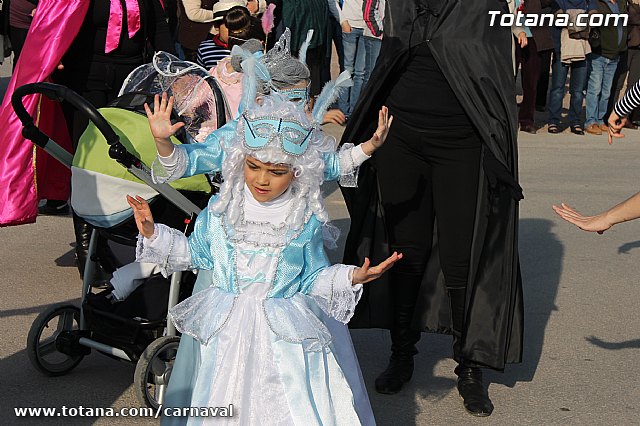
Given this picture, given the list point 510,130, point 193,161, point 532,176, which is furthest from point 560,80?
point 193,161

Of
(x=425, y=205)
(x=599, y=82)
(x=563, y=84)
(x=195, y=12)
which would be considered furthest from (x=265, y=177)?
(x=599, y=82)

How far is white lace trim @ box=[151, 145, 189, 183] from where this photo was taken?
3.73 m

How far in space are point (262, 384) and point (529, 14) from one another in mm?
9560

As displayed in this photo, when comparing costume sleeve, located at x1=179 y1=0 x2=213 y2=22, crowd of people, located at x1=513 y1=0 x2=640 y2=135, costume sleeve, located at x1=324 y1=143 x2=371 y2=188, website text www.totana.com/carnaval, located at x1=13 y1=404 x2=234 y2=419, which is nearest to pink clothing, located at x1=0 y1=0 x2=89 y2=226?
website text www.totana.com/carnaval, located at x1=13 y1=404 x2=234 y2=419

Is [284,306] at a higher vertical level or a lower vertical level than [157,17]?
lower

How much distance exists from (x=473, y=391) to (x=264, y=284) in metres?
1.51

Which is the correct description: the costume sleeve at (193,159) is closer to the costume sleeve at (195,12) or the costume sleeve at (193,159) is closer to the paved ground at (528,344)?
the paved ground at (528,344)

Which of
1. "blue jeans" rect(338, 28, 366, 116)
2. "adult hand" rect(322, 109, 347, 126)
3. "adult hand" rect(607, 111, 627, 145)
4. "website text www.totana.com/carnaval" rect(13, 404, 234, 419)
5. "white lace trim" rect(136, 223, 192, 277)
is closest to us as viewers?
"white lace trim" rect(136, 223, 192, 277)

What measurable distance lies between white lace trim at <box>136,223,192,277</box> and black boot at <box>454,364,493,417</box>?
5.26 feet

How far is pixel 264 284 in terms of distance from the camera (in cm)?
379

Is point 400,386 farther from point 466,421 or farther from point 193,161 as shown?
point 193,161

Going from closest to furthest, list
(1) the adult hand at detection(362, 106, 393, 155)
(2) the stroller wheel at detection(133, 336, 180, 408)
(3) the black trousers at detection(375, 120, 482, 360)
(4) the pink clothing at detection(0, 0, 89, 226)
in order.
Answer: (1) the adult hand at detection(362, 106, 393, 155) → (2) the stroller wheel at detection(133, 336, 180, 408) → (3) the black trousers at detection(375, 120, 482, 360) → (4) the pink clothing at detection(0, 0, 89, 226)

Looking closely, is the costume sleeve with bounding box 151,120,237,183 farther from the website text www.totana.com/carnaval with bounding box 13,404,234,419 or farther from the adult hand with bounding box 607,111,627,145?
the adult hand with bounding box 607,111,627,145

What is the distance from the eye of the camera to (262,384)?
3695 mm
